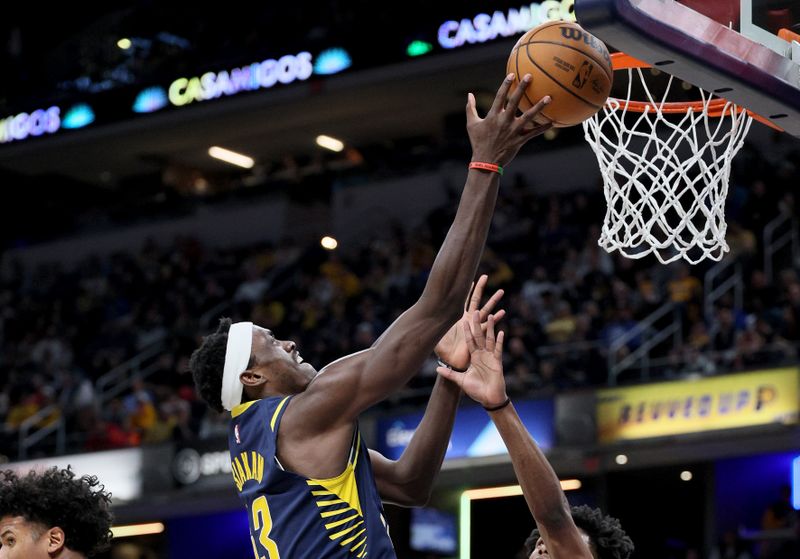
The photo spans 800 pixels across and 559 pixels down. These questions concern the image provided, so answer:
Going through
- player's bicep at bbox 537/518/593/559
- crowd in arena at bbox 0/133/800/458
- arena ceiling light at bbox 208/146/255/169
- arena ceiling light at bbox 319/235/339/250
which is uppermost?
arena ceiling light at bbox 208/146/255/169

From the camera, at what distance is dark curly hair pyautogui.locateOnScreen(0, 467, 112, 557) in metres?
3.31

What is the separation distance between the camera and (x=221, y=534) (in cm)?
1628

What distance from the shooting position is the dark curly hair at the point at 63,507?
10.9 ft

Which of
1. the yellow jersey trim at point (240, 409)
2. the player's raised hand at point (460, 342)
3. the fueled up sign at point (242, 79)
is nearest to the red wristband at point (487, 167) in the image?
the player's raised hand at point (460, 342)

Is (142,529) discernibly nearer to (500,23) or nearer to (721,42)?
(500,23)

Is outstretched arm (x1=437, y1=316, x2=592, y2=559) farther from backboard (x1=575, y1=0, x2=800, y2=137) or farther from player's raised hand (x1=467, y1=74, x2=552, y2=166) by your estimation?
backboard (x1=575, y1=0, x2=800, y2=137)

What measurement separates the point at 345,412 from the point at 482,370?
48 centimetres

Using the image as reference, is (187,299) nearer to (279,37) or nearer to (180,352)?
(180,352)

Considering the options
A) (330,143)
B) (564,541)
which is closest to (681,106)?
(564,541)

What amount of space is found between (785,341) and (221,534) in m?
7.63

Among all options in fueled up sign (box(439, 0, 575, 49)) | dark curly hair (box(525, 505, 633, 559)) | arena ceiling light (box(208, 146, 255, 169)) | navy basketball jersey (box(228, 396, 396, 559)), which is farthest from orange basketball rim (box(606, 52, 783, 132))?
arena ceiling light (box(208, 146, 255, 169))

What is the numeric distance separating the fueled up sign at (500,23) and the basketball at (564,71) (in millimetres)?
9348

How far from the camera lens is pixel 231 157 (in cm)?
2097

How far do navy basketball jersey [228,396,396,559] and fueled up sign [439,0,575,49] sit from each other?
10.0m
